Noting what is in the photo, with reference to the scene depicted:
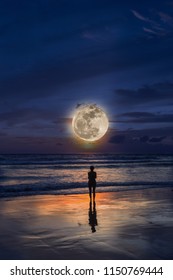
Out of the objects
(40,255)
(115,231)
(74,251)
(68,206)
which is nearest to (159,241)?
(115,231)

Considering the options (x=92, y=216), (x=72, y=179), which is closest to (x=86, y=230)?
(x=92, y=216)

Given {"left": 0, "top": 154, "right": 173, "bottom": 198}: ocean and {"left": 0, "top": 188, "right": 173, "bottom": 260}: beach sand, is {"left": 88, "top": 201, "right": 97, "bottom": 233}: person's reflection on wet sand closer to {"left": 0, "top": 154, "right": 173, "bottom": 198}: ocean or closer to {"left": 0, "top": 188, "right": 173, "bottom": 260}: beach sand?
{"left": 0, "top": 188, "right": 173, "bottom": 260}: beach sand

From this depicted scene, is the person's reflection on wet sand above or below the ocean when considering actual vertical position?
below

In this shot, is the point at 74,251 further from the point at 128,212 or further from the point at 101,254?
the point at 128,212

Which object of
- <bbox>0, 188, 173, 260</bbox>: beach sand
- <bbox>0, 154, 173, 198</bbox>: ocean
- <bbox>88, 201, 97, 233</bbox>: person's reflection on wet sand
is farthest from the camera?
<bbox>0, 154, 173, 198</bbox>: ocean

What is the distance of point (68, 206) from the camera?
18.3 meters

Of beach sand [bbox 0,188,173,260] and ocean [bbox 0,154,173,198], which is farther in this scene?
ocean [bbox 0,154,173,198]

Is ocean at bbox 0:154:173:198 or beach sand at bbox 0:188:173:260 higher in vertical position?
ocean at bbox 0:154:173:198

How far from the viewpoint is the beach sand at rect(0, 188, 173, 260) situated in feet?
33.3

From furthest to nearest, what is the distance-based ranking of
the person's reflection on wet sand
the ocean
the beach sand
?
the ocean < the person's reflection on wet sand < the beach sand

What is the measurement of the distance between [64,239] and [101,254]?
6.40 feet

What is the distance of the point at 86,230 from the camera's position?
12.7 m

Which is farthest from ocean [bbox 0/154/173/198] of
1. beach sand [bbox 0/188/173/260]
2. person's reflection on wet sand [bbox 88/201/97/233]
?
person's reflection on wet sand [bbox 88/201/97/233]
